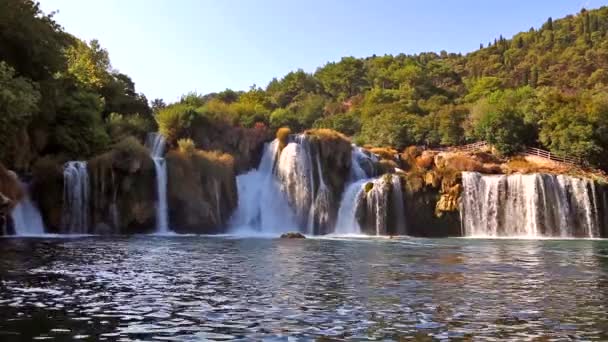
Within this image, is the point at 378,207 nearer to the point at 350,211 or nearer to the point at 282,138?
the point at 350,211

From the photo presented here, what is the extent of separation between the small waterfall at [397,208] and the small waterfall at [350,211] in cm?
259

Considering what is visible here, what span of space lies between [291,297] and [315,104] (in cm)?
9491

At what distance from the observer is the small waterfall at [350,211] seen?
5144 centimetres

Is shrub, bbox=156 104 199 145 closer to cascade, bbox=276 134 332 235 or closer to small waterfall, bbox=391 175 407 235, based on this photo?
cascade, bbox=276 134 332 235

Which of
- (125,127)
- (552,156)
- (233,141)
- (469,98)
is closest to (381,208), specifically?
(233,141)

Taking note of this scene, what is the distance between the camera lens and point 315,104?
356ft

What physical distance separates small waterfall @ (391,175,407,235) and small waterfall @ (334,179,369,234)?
2586 mm

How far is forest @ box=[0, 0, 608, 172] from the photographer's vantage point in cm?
3934

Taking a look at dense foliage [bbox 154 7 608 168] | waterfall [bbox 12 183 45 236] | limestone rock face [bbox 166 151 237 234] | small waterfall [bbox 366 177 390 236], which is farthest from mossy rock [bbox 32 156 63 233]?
small waterfall [bbox 366 177 390 236]

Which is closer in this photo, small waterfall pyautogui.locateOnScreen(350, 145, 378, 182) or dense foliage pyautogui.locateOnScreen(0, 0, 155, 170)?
dense foliage pyautogui.locateOnScreen(0, 0, 155, 170)

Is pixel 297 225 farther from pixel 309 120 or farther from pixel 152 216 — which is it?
pixel 309 120

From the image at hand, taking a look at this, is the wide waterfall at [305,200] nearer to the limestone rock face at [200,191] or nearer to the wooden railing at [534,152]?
the limestone rock face at [200,191]

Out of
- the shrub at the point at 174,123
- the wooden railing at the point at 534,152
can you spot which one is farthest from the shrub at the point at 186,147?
the wooden railing at the point at 534,152

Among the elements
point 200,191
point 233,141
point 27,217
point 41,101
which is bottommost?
point 27,217
